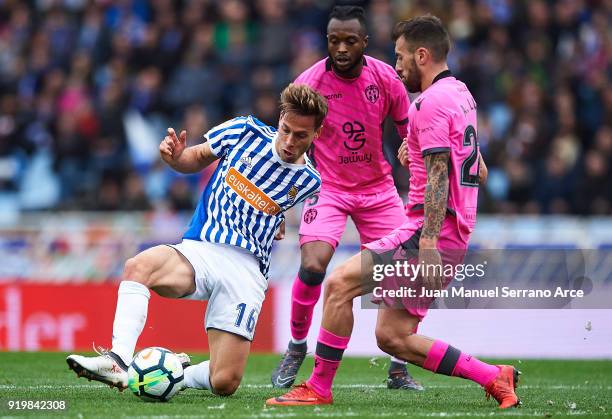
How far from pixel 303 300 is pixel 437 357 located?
1.93m

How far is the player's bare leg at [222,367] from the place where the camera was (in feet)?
24.7

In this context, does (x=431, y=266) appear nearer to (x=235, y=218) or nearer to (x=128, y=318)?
(x=235, y=218)

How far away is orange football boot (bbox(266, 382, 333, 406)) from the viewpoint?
7090 mm

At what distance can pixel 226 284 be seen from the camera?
7.65m

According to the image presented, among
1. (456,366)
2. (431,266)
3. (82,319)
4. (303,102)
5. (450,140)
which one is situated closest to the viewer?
(431,266)

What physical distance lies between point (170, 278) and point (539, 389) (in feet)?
9.69

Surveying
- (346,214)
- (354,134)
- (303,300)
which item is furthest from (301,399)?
(354,134)

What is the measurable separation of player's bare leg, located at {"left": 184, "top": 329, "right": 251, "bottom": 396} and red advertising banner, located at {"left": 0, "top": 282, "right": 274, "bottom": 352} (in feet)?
15.7

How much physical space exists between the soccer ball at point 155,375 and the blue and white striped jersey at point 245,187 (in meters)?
0.90

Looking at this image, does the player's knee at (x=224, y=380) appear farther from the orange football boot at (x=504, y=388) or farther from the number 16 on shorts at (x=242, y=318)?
the orange football boot at (x=504, y=388)

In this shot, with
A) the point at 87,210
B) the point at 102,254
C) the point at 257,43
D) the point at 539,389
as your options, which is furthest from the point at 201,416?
the point at 257,43

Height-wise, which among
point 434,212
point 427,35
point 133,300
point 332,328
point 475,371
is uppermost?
point 427,35

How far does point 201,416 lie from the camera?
6418mm

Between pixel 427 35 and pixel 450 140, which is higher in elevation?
pixel 427 35
